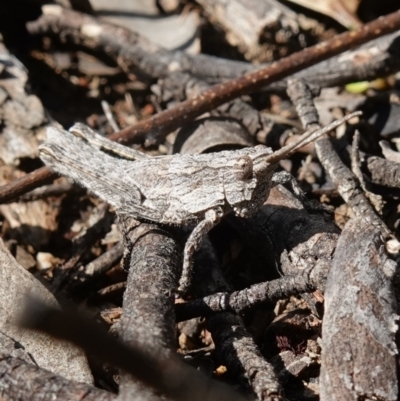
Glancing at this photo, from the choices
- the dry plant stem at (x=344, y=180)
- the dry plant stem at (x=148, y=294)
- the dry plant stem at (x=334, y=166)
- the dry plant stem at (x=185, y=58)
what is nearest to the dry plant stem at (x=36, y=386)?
the dry plant stem at (x=148, y=294)

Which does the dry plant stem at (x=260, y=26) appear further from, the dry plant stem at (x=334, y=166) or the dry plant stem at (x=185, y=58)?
the dry plant stem at (x=334, y=166)

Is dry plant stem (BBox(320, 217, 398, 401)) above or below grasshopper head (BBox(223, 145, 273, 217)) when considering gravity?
below

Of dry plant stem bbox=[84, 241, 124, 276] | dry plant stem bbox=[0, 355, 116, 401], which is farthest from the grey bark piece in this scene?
dry plant stem bbox=[84, 241, 124, 276]

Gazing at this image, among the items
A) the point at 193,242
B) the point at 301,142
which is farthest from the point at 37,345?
the point at 301,142

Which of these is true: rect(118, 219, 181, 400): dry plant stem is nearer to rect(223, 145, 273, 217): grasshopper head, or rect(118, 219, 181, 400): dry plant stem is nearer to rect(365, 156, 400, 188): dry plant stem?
rect(223, 145, 273, 217): grasshopper head

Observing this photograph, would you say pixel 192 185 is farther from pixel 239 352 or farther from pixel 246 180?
pixel 239 352

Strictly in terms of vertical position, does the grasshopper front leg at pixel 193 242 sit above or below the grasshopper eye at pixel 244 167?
below

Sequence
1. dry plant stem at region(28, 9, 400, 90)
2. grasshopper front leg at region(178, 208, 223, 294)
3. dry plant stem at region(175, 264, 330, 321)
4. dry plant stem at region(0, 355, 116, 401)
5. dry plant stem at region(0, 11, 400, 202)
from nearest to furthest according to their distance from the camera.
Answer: dry plant stem at region(0, 355, 116, 401) → dry plant stem at region(175, 264, 330, 321) → grasshopper front leg at region(178, 208, 223, 294) → dry plant stem at region(0, 11, 400, 202) → dry plant stem at region(28, 9, 400, 90)
